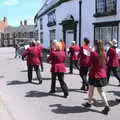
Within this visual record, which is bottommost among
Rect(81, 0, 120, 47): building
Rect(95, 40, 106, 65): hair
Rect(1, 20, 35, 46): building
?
Rect(1, 20, 35, 46): building

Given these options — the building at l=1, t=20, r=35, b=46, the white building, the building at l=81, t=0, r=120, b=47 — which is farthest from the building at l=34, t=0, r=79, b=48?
the building at l=1, t=20, r=35, b=46

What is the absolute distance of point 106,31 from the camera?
25.3 meters

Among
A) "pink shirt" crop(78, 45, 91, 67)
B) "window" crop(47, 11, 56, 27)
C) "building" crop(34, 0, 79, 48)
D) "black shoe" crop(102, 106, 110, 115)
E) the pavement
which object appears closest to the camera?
the pavement

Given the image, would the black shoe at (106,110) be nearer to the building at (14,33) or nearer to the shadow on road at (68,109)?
the shadow on road at (68,109)

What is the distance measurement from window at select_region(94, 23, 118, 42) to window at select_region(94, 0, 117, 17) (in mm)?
756

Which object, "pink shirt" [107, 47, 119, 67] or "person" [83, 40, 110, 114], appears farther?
"pink shirt" [107, 47, 119, 67]

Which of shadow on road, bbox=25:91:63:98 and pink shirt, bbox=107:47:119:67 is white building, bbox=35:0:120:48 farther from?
shadow on road, bbox=25:91:63:98

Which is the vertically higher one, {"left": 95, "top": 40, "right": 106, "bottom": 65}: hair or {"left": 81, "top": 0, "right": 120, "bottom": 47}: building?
{"left": 81, "top": 0, "right": 120, "bottom": 47}: building

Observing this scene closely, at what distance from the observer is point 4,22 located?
125 metres

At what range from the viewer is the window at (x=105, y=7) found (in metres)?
24.5

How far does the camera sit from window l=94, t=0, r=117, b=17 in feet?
80.5

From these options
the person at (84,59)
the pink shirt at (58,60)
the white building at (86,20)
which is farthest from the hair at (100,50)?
the white building at (86,20)

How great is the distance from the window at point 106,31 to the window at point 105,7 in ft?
2.48

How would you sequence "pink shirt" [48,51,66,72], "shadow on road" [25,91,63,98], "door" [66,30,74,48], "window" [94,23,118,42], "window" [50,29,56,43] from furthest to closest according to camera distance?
"window" [50,29,56,43] < "door" [66,30,74,48] < "window" [94,23,118,42] < "shadow on road" [25,91,63,98] < "pink shirt" [48,51,66,72]
